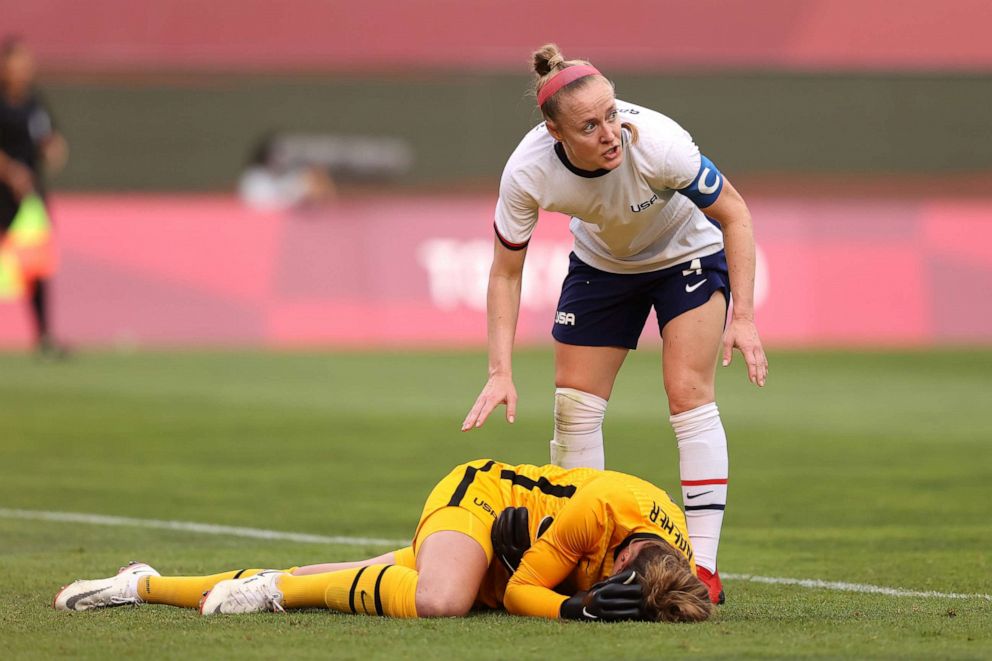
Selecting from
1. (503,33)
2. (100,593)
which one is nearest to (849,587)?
(100,593)

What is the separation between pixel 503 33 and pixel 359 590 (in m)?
24.1

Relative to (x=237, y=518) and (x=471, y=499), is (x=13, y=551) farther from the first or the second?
(x=471, y=499)

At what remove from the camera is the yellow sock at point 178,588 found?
6.02 m

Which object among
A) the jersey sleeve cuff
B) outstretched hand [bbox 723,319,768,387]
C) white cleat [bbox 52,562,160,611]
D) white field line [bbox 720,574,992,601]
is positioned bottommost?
white field line [bbox 720,574,992,601]

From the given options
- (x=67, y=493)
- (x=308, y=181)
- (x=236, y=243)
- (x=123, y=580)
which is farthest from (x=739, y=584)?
(x=308, y=181)

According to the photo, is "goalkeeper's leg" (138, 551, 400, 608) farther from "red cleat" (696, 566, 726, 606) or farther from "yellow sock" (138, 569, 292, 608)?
"red cleat" (696, 566, 726, 606)

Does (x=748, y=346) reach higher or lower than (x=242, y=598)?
higher

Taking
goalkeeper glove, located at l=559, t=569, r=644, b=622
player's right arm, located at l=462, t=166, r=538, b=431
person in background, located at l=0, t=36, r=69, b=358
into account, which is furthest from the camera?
person in background, located at l=0, t=36, r=69, b=358

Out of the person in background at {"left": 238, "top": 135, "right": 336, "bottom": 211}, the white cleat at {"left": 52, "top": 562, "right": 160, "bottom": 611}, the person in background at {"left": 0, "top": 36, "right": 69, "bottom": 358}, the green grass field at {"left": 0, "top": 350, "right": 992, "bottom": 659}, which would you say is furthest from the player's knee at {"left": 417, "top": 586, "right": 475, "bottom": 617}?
the person in background at {"left": 238, "top": 135, "right": 336, "bottom": 211}

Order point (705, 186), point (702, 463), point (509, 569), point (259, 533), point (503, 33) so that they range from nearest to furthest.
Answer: point (509, 569), point (705, 186), point (702, 463), point (259, 533), point (503, 33)

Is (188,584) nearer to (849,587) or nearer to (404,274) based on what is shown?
(849,587)

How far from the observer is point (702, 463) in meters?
6.70

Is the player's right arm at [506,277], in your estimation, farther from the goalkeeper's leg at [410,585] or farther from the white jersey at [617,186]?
the goalkeeper's leg at [410,585]

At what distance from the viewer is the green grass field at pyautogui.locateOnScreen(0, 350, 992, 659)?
212 inches
